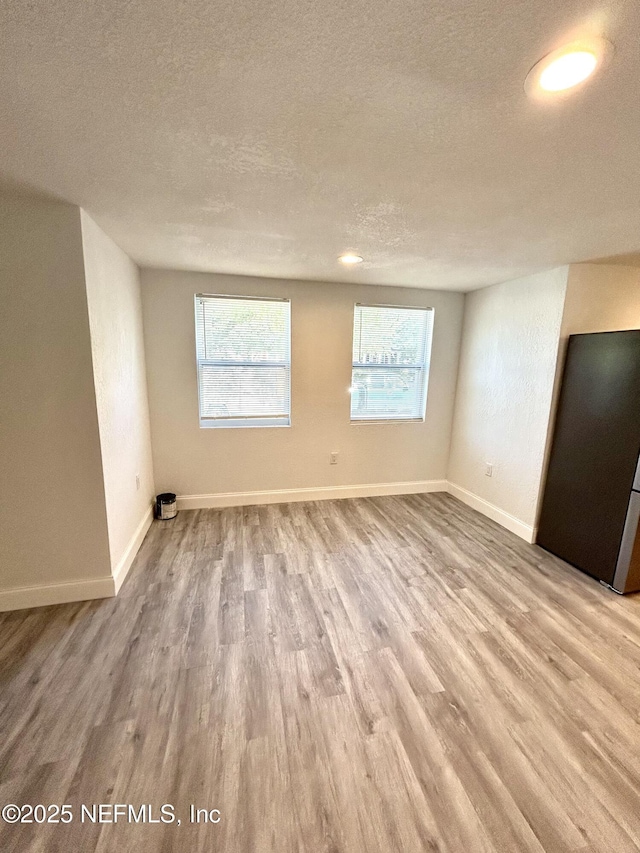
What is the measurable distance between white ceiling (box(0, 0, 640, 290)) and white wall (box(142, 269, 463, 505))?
1.16 meters

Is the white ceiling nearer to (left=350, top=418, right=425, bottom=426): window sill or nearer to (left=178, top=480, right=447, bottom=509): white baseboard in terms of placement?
(left=350, top=418, right=425, bottom=426): window sill

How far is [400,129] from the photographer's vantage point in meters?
1.11

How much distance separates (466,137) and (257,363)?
8.07ft

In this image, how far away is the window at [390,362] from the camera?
351 cm

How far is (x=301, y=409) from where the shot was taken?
11.4 feet

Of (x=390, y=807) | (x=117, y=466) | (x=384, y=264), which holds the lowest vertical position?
(x=390, y=807)

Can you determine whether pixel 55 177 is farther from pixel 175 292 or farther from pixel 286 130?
pixel 175 292

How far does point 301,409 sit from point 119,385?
1.67 meters

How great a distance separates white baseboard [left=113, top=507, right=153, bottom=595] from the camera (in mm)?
2151

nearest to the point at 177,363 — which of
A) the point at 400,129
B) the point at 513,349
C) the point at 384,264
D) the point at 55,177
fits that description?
the point at 55,177

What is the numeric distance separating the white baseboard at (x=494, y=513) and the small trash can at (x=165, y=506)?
3051 millimetres

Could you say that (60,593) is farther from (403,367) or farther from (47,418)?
(403,367)

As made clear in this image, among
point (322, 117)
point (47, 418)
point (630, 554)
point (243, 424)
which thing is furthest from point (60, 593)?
point (630, 554)

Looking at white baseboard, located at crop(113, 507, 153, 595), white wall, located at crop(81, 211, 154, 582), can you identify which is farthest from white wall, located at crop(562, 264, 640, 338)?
white baseboard, located at crop(113, 507, 153, 595)
